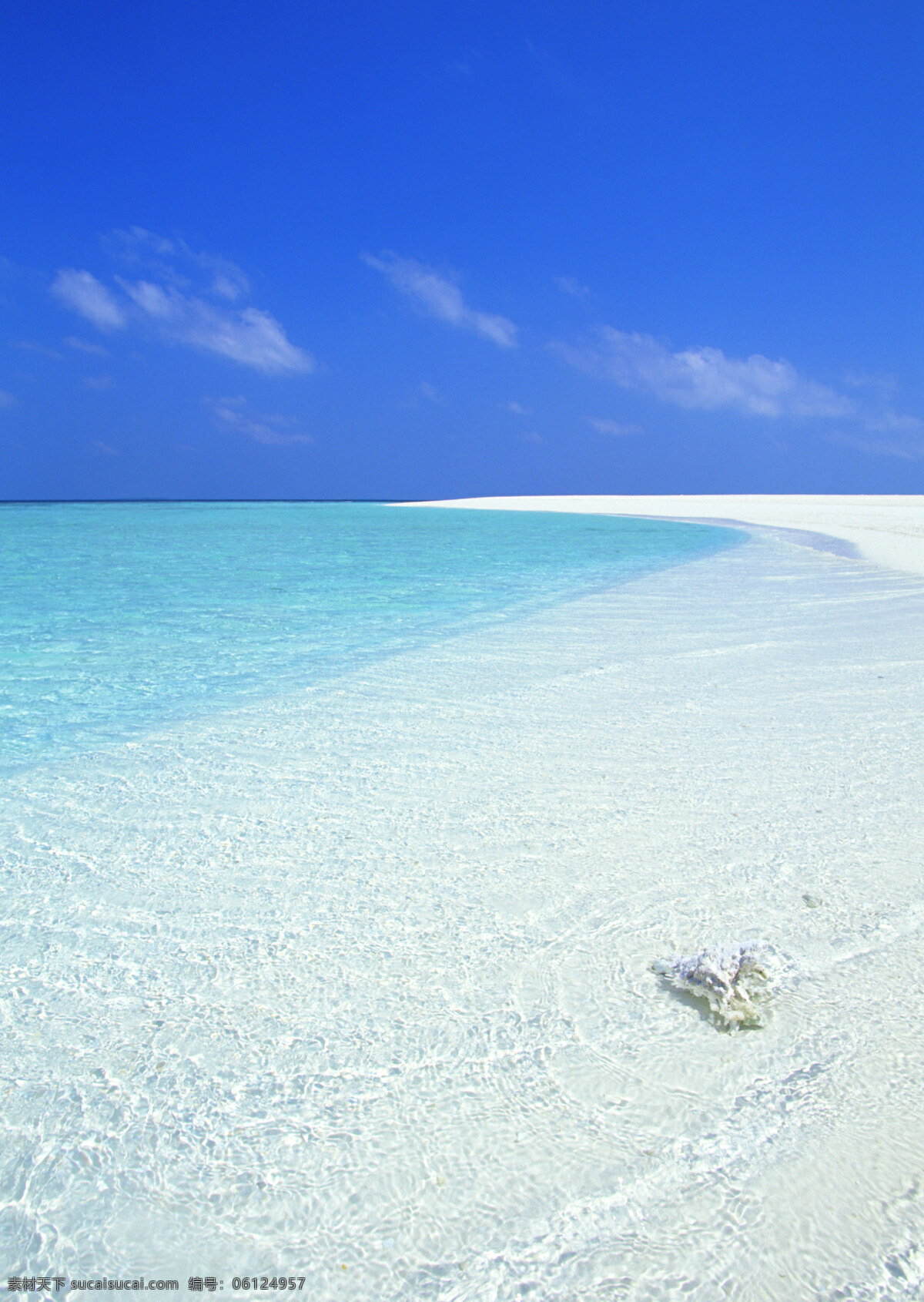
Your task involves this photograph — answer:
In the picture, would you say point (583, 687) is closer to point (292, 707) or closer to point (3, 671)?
point (292, 707)

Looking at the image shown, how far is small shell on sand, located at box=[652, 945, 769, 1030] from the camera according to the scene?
154 cm

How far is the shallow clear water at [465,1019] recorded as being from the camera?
111cm

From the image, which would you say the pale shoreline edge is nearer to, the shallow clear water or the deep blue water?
the deep blue water

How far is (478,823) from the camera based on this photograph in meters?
2.47

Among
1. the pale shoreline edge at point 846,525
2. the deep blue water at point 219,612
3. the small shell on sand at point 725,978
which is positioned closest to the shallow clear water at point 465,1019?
the small shell on sand at point 725,978

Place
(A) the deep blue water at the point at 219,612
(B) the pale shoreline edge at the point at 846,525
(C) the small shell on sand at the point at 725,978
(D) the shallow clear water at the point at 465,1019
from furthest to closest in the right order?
(B) the pale shoreline edge at the point at 846,525 < (A) the deep blue water at the point at 219,612 < (C) the small shell on sand at the point at 725,978 < (D) the shallow clear water at the point at 465,1019

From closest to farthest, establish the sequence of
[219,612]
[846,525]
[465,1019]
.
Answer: [465,1019], [219,612], [846,525]

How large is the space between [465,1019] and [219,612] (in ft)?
20.4

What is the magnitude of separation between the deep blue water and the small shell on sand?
8.44 feet

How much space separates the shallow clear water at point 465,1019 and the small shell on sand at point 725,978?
0.13ft

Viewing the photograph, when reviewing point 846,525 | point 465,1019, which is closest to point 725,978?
point 465,1019

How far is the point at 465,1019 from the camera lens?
1.55 m

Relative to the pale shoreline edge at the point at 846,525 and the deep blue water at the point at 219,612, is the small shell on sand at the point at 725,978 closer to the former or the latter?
the deep blue water at the point at 219,612

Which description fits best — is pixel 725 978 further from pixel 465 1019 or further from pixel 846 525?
pixel 846 525
